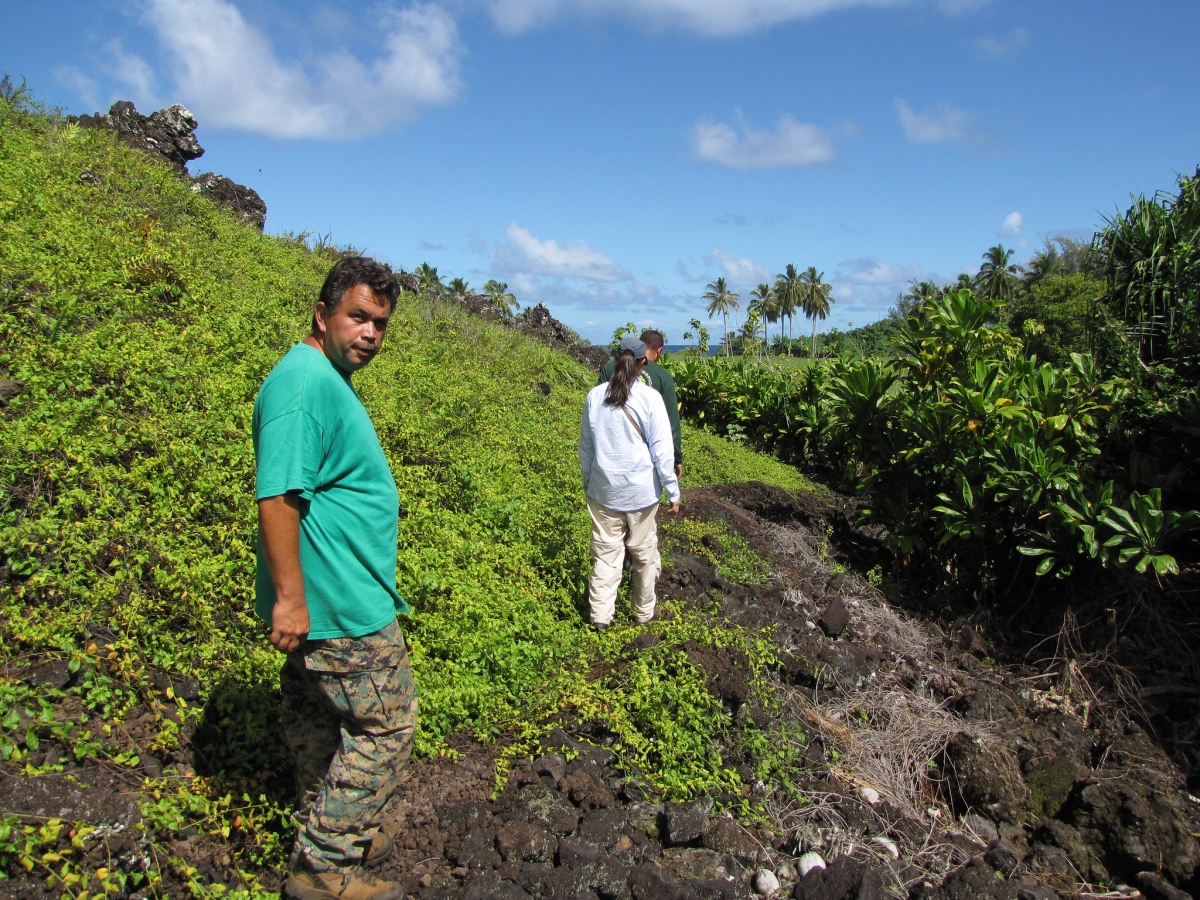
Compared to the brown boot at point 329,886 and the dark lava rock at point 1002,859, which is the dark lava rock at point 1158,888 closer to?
the dark lava rock at point 1002,859

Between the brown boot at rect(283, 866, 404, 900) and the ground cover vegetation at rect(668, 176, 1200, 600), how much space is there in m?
4.96

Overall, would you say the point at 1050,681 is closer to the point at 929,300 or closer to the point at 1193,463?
the point at 1193,463

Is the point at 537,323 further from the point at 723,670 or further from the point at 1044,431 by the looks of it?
the point at 723,670

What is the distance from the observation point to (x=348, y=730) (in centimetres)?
271

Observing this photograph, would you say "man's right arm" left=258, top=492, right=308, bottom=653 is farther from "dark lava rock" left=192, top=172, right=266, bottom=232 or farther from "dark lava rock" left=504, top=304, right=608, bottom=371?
"dark lava rock" left=504, top=304, right=608, bottom=371

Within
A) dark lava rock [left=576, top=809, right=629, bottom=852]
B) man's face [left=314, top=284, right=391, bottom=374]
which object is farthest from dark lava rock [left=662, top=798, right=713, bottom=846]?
man's face [left=314, top=284, right=391, bottom=374]

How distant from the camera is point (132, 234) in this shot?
8.10m

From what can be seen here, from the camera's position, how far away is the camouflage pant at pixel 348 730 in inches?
103

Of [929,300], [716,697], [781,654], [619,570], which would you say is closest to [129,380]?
[619,570]

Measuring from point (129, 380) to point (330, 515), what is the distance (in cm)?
364

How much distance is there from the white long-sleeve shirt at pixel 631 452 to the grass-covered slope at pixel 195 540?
2.86 ft

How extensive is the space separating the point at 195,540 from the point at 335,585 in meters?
2.23

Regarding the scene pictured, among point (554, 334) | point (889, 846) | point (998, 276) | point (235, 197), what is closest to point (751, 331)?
point (554, 334)

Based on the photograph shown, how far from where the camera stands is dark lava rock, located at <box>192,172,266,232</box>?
13.3 metres
